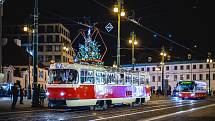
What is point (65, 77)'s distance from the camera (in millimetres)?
27281

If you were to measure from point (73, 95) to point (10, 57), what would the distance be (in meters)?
65.5

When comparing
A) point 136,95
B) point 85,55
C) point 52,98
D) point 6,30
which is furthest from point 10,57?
point 52,98

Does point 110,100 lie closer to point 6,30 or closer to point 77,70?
point 77,70

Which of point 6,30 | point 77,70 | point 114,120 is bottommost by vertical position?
point 114,120

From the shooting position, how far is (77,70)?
27.2 m

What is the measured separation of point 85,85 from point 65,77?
4.39 ft

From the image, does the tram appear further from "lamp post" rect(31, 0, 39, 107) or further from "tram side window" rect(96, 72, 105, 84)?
"lamp post" rect(31, 0, 39, 107)

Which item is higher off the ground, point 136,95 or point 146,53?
point 146,53

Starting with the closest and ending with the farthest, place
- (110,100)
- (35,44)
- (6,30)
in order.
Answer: (35,44) → (110,100) → (6,30)

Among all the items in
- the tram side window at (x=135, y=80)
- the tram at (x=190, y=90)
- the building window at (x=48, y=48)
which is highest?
the building window at (x=48, y=48)

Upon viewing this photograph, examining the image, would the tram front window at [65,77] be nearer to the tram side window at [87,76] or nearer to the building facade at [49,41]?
the tram side window at [87,76]

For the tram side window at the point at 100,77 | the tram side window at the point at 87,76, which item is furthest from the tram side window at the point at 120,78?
the tram side window at the point at 87,76

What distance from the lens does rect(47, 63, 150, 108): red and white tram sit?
26.8 metres

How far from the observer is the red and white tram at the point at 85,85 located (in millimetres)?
26750
